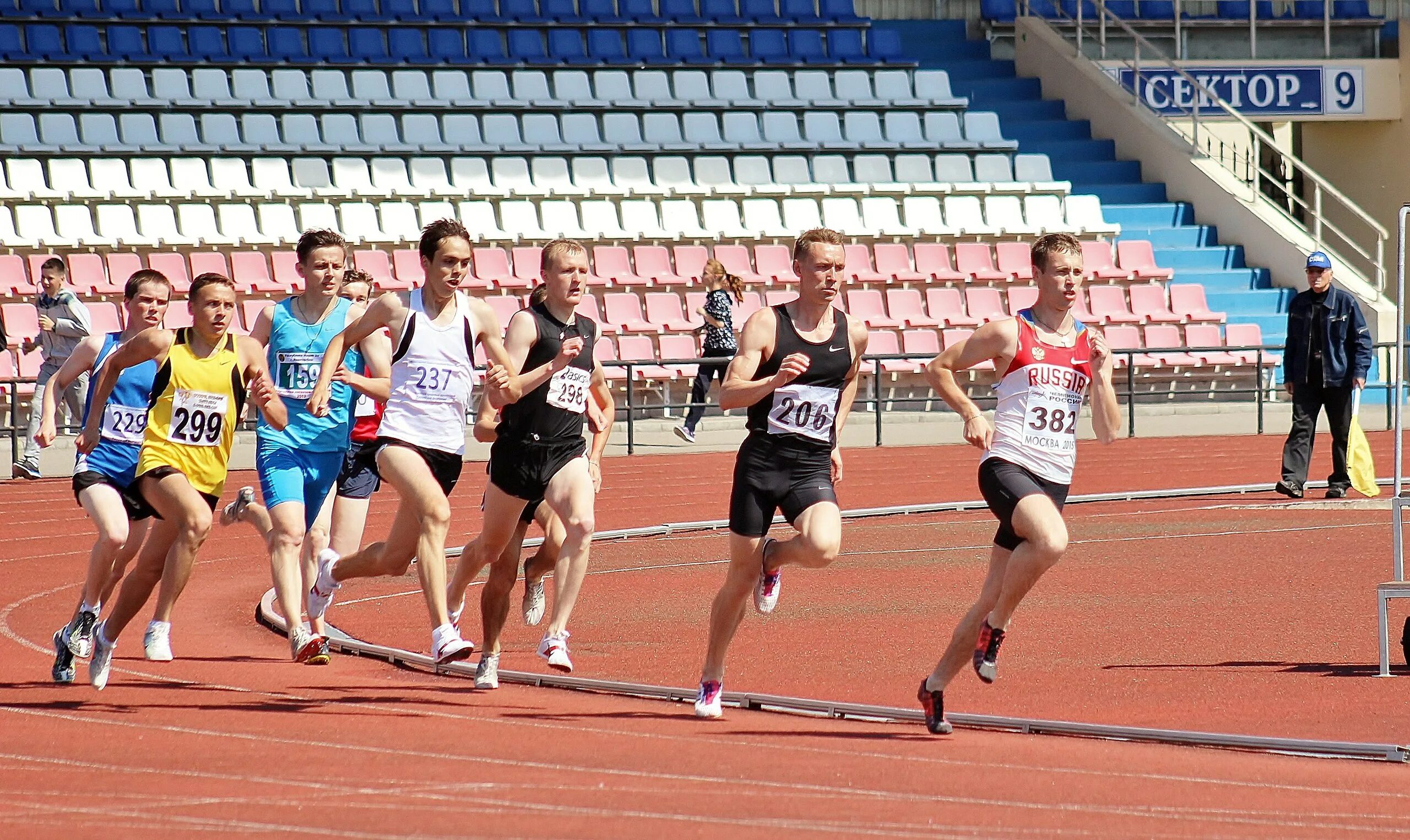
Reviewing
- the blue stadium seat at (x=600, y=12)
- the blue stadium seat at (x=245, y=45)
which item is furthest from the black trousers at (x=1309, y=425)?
the blue stadium seat at (x=245, y=45)

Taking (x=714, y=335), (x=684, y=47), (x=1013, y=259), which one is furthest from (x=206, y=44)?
(x=1013, y=259)

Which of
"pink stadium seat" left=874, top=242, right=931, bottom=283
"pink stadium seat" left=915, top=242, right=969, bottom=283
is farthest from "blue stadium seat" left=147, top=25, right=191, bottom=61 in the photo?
"pink stadium seat" left=915, top=242, right=969, bottom=283

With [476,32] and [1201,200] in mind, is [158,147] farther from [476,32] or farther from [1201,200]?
[1201,200]

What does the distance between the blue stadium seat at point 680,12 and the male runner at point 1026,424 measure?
21.7m

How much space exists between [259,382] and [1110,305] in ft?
61.0

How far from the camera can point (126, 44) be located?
2562 centimetres

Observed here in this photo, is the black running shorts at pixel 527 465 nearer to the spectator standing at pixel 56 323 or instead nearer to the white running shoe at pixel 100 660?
the white running shoe at pixel 100 660

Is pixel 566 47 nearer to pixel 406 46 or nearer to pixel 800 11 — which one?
pixel 406 46

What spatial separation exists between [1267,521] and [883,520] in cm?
301

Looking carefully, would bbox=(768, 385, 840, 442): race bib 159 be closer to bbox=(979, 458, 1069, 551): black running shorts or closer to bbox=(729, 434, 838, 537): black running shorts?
bbox=(729, 434, 838, 537): black running shorts

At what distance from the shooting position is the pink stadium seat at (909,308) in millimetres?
24641

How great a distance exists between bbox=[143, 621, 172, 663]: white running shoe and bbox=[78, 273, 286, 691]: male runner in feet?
2.12

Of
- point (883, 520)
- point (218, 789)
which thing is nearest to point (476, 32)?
point (883, 520)

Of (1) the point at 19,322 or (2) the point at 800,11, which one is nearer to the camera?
(1) the point at 19,322
